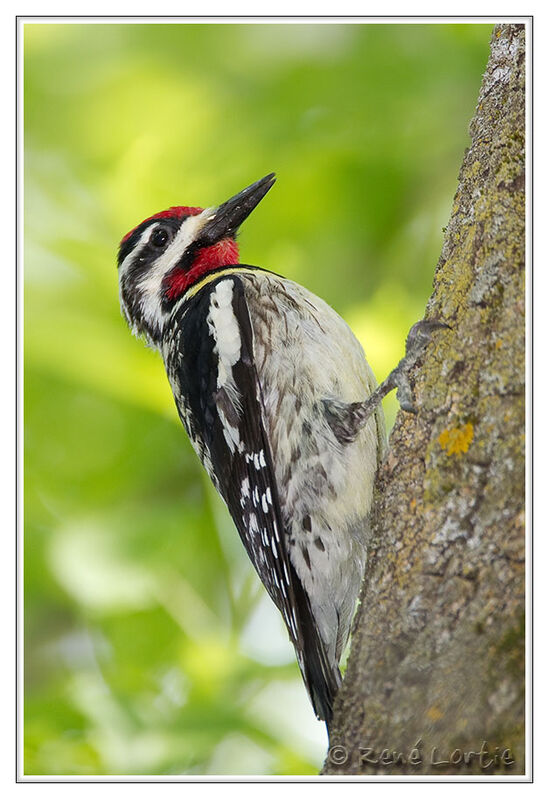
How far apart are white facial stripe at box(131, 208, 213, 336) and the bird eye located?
22mm

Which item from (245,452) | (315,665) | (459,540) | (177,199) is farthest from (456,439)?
(177,199)

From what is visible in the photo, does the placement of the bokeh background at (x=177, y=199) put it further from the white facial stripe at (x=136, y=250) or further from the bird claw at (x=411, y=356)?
the bird claw at (x=411, y=356)

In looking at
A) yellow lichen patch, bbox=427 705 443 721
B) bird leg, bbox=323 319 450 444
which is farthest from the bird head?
yellow lichen patch, bbox=427 705 443 721

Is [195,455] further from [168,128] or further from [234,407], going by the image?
[168,128]

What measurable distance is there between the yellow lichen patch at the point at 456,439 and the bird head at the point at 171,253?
2.94 feet

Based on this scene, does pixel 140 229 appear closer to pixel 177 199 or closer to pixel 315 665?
pixel 177 199

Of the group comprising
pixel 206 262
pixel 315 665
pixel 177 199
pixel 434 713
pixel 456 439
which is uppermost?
pixel 177 199

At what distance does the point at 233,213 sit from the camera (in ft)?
6.74

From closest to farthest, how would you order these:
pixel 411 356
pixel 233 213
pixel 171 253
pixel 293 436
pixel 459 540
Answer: pixel 459 540
pixel 411 356
pixel 293 436
pixel 233 213
pixel 171 253

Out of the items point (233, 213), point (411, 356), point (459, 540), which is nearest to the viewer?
point (459, 540)

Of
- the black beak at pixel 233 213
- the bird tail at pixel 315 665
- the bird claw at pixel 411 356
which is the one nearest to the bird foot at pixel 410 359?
the bird claw at pixel 411 356

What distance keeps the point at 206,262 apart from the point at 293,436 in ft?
2.07

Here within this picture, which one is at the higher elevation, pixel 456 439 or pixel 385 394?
pixel 385 394
